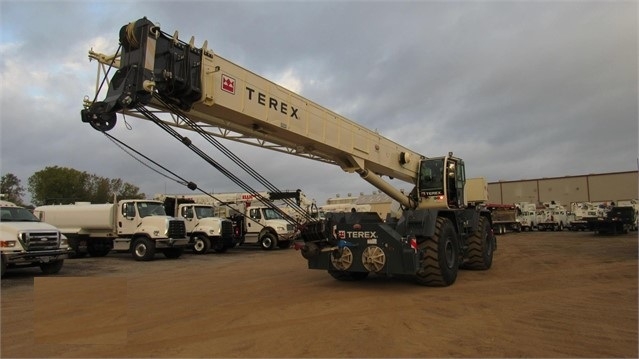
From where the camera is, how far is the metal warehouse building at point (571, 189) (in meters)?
68.2

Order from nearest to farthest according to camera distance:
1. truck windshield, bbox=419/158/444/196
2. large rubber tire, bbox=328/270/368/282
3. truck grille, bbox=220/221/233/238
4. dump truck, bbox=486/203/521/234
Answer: large rubber tire, bbox=328/270/368/282
truck windshield, bbox=419/158/444/196
truck grille, bbox=220/221/233/238
dump truck, bbox=486/203/521/234

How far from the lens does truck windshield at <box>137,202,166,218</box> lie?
1969 cm

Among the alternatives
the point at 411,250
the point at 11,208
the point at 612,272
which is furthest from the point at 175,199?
the point at 612,272

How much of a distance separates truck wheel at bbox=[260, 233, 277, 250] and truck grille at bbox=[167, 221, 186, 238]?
6.07m

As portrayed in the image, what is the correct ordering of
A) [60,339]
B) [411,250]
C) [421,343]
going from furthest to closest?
[411,250]
[60,339]
[421,343]

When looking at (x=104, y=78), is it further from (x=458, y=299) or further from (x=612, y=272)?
(x=612, y=272)

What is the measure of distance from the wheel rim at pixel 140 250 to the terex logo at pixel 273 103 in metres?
12.6

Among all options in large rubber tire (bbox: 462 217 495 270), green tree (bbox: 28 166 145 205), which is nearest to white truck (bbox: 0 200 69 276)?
large rubber tire (bbox: 462 217 495 270)

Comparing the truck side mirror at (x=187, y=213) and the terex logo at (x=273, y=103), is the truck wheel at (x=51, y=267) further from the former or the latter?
the truck side mirror at (x=187, y=213)

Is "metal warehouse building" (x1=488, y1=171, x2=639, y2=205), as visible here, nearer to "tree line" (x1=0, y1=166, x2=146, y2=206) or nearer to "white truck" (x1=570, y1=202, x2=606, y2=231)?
"white truck" (x1=570, y1=202, x2=606, y2=231)

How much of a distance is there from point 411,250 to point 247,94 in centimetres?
440

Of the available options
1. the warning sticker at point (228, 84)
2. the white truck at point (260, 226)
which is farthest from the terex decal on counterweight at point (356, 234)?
the white truck at point (260, 226)

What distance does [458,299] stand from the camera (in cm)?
861

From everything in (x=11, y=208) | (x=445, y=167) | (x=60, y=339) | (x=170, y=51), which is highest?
(x=170, y=51)
